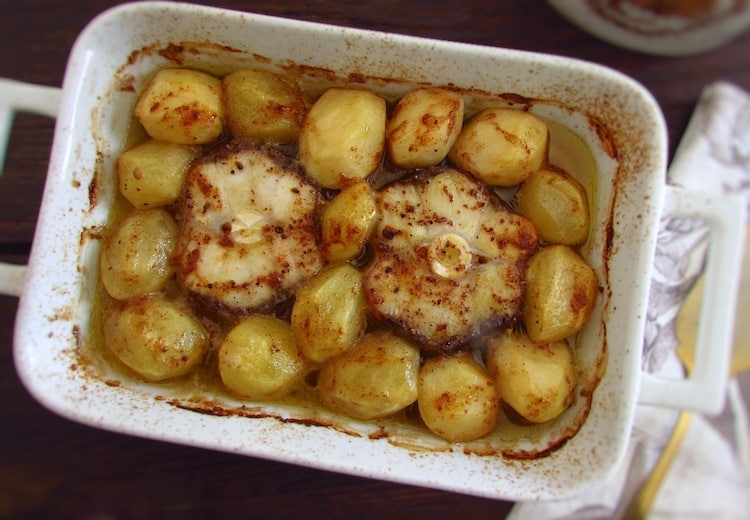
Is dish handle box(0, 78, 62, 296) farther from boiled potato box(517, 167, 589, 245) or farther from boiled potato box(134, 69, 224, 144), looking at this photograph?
boiled potato box(517, 167, 589, 245)

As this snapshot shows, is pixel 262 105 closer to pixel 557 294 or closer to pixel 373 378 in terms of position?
Answer: pixel 373 378

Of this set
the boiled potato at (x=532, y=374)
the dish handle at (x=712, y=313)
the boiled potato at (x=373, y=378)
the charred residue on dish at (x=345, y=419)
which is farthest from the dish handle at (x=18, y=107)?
the dish handle at (x=712, y=313)

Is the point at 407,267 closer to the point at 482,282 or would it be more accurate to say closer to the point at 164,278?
the point at 482,282

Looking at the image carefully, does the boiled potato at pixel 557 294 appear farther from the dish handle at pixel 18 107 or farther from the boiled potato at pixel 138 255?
the dish handle at pixel 18 107

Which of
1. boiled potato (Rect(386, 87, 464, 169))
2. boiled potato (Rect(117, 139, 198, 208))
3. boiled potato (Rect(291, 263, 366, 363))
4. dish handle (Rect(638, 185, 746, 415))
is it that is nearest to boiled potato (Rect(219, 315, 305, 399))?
boiled potato (Rect(291, 263, 366, 363))

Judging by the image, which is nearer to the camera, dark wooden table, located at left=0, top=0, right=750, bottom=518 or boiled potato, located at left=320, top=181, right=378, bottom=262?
boiled potato, located at left=320, top=181, right=378, bottom=262

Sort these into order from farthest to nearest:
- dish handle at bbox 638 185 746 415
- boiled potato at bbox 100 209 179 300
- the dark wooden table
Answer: the dark wooden table → boiled potato at bbox 100 209 179 300 → dish handle at bbox 638 185 746 415
